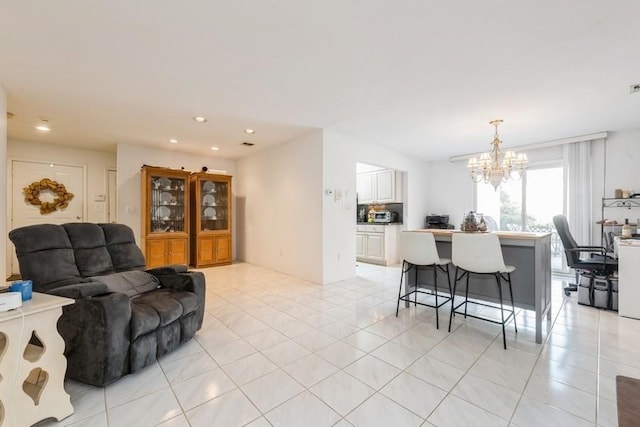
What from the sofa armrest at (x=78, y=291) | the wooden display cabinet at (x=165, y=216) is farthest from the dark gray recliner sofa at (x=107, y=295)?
the wooden display cabinet at (x=165, y=216)

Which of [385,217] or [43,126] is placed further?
[385,217]

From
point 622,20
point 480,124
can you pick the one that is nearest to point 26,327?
point 622,20

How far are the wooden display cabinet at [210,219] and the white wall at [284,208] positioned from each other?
0.45m

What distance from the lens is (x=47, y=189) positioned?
16.8 feet

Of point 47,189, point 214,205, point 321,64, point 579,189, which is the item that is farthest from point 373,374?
point 47,189

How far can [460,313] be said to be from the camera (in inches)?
119

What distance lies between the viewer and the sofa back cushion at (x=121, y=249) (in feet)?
8.85

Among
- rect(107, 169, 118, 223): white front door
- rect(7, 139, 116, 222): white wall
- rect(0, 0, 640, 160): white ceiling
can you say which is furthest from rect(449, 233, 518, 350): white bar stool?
rect(7, 139, 116, 222): white wall

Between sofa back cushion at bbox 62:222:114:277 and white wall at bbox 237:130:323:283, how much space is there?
273 cm

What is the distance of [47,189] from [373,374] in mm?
6577

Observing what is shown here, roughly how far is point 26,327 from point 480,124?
Answer: 516 centimetres

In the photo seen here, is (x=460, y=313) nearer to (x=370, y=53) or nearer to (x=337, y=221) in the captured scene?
(x=337, y=221)

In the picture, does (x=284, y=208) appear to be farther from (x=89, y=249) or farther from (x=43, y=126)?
(x=43, y=126)

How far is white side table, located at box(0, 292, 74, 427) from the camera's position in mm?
1344
